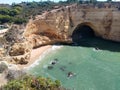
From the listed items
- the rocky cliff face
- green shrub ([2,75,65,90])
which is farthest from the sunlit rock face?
green shrub ([2,75,65,90])

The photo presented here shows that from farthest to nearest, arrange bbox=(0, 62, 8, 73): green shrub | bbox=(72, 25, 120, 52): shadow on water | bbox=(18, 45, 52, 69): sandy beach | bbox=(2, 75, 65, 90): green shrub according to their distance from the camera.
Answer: bbox=(72, 25, 120, 52): shadow on water → bbox=(18, 45, 52, 69): sandy beach → bbox=(0, 62, 8, 73): green shrub → bbox=(2, 75, 65, 90): green shrub

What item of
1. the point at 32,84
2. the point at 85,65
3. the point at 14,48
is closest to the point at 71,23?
the point at 85,65

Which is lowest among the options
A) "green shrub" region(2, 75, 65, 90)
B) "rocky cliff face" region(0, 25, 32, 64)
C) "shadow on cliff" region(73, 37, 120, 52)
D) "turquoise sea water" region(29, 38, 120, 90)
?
"shadow on cliff" region(73, 37, 120, 52)

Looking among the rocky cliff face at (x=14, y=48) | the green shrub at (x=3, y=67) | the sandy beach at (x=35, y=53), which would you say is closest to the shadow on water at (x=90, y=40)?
the sandy beach at (x=35, y=53)

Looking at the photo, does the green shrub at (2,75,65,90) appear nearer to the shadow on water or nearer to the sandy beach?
the sandy beach

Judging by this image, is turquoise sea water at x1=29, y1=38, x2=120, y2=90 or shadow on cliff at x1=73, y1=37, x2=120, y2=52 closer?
turquoise sea water at x1=29, y1=38, x2=120, y2=90

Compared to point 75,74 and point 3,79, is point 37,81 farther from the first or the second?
point 75,74

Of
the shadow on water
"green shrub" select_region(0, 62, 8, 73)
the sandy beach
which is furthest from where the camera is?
the shadow on water

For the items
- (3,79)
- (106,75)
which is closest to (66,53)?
(106,75)
